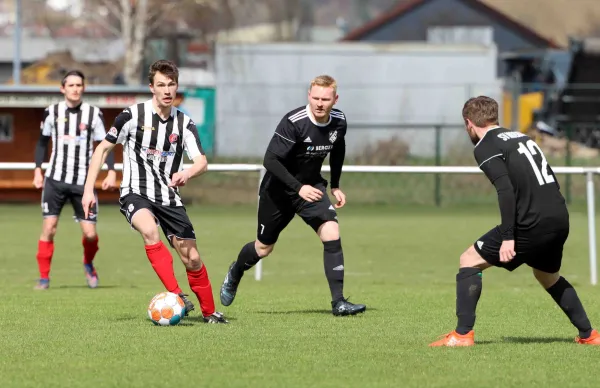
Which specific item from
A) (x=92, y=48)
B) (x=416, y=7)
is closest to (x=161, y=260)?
(x=92, y=48)

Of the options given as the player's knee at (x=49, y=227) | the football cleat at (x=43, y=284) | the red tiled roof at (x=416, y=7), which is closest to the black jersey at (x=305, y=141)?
the player's knee at (x=49, y=227)

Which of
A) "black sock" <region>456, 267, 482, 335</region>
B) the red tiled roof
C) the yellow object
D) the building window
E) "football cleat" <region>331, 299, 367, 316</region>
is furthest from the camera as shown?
the red tiled roof

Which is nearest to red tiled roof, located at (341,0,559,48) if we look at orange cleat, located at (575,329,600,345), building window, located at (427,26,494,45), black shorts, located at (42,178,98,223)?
building window, located at (427,26,494,45)

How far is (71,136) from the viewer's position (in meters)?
12.4

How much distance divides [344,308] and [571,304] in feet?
7.12

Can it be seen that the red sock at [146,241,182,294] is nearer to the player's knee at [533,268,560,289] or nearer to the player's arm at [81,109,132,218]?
the player's arm at [81,109,132,218]

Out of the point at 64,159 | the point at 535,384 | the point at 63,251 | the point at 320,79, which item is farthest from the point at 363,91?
the point at 535,384

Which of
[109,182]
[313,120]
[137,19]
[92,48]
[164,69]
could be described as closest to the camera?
[164,69]

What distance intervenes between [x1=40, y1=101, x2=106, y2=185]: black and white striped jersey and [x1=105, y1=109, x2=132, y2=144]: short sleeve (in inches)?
136

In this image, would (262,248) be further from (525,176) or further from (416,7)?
(416,7)

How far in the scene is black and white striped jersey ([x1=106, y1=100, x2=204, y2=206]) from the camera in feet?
29.2

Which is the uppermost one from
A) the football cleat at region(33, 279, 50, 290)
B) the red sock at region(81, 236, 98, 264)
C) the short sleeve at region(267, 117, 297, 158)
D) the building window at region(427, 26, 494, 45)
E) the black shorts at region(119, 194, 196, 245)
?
the building window at region(427, 26, 494, 45)

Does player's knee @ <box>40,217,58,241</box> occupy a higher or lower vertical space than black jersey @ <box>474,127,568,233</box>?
lower

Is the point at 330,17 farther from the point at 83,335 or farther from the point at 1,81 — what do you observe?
the point at 83,335
